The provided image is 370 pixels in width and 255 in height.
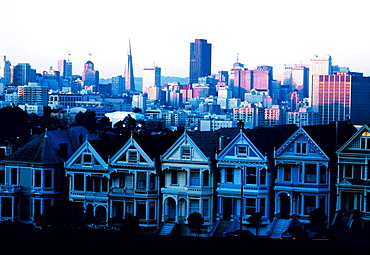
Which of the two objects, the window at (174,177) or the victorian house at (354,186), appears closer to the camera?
the victorian house at (354,186)

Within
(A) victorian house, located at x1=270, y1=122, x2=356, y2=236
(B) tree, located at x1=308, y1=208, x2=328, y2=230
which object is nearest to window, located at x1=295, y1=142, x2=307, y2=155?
(A) victorian house, located at x1=270, y1=122, x2=356, y2=236

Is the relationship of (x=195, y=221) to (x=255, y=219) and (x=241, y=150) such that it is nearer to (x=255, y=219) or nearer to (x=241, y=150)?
(x=255, y=219)

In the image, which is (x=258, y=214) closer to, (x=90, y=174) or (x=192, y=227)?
(x=192, y=227)

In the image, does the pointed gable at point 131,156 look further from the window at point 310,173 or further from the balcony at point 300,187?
the window at point 310,173

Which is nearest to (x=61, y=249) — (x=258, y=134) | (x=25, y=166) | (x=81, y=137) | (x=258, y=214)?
(x=258, y=214)

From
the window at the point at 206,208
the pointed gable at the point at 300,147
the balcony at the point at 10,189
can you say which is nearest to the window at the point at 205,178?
the window at the point at 206,208

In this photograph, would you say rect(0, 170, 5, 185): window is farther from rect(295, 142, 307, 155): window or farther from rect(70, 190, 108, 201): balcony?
rect(295, 142, 307, 155): window
